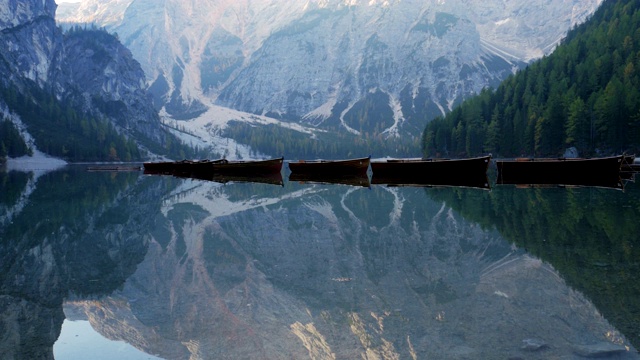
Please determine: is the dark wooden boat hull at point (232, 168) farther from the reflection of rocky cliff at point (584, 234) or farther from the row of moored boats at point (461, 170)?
the reflection of rocky cliff at point (584, 234)

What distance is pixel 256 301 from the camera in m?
16.8

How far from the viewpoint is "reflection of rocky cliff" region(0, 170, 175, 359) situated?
14.1 m

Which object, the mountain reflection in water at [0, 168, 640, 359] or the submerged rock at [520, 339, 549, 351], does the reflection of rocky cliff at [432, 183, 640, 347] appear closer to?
the mountain reflection in water at [0, 168, 640, 359]

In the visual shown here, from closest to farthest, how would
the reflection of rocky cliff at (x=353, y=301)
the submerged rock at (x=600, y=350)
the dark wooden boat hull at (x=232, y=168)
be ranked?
the submerged rock at (x=600, y=350) → the reflection of rocky cliff at (x=353, y=301) → the dark wooden boat hull at (x=232, y=168)

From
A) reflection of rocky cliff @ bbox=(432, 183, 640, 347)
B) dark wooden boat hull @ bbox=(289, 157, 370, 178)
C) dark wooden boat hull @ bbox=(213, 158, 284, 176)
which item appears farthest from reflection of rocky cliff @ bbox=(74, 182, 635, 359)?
dark wooden boat hull @ bbox=(213, 158, 284, 176)

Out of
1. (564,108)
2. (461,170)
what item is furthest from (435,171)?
(564,108)

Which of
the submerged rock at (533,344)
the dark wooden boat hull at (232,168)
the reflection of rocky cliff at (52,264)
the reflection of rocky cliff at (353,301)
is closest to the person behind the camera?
the submerged rock at (533,344)

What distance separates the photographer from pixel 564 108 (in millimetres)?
142250

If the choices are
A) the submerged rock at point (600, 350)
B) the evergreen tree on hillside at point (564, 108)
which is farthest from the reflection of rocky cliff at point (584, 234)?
the evergreen tree on hillside at point (564, 108)

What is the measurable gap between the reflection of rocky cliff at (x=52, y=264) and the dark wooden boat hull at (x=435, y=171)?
4018 centimetres

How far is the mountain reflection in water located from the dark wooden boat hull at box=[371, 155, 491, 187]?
31105mm

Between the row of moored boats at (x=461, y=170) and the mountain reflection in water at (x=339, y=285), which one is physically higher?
the row of moored boats at (x=461, y=170)

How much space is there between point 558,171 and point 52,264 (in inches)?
2597

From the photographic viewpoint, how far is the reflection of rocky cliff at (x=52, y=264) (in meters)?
14.1
